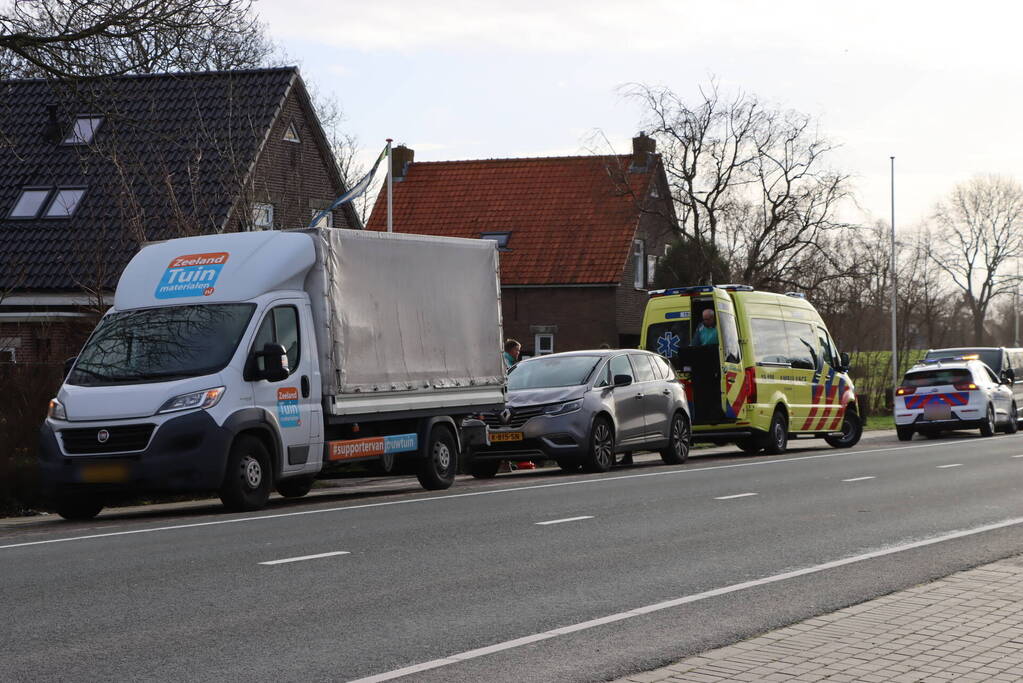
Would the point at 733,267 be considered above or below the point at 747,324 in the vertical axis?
above

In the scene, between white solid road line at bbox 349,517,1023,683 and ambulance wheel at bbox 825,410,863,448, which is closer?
white solid road line at bbox 349,517,1023,683

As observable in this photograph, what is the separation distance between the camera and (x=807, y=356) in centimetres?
2667

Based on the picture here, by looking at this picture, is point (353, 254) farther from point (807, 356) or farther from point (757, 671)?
point (807, 356)

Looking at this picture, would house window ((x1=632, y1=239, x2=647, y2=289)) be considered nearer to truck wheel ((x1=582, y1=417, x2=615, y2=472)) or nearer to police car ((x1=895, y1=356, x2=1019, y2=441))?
police car ((x1=895, y1=356, x2=1019, y2=441))

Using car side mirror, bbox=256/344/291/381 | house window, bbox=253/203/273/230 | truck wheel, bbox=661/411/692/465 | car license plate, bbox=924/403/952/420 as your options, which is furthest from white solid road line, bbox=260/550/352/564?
car license plate, bbox=924/403/952/420

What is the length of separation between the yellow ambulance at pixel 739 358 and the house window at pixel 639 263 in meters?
22.9

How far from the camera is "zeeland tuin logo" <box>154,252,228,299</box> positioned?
15.2 meters

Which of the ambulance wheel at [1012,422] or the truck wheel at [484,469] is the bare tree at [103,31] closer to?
the truck wheel at [484,469]

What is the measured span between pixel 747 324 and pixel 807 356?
2820mm

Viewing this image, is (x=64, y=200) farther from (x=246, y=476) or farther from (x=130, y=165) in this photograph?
(x=246, y=476)

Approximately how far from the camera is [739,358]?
79.0 feet

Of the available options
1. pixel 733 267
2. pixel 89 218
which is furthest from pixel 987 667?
pixel 733 267

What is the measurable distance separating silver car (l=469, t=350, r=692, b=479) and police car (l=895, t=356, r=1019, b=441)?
11.0 m

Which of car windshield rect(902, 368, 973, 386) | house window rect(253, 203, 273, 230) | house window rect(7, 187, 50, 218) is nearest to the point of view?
house window rect(253, 203, 273, 230)
